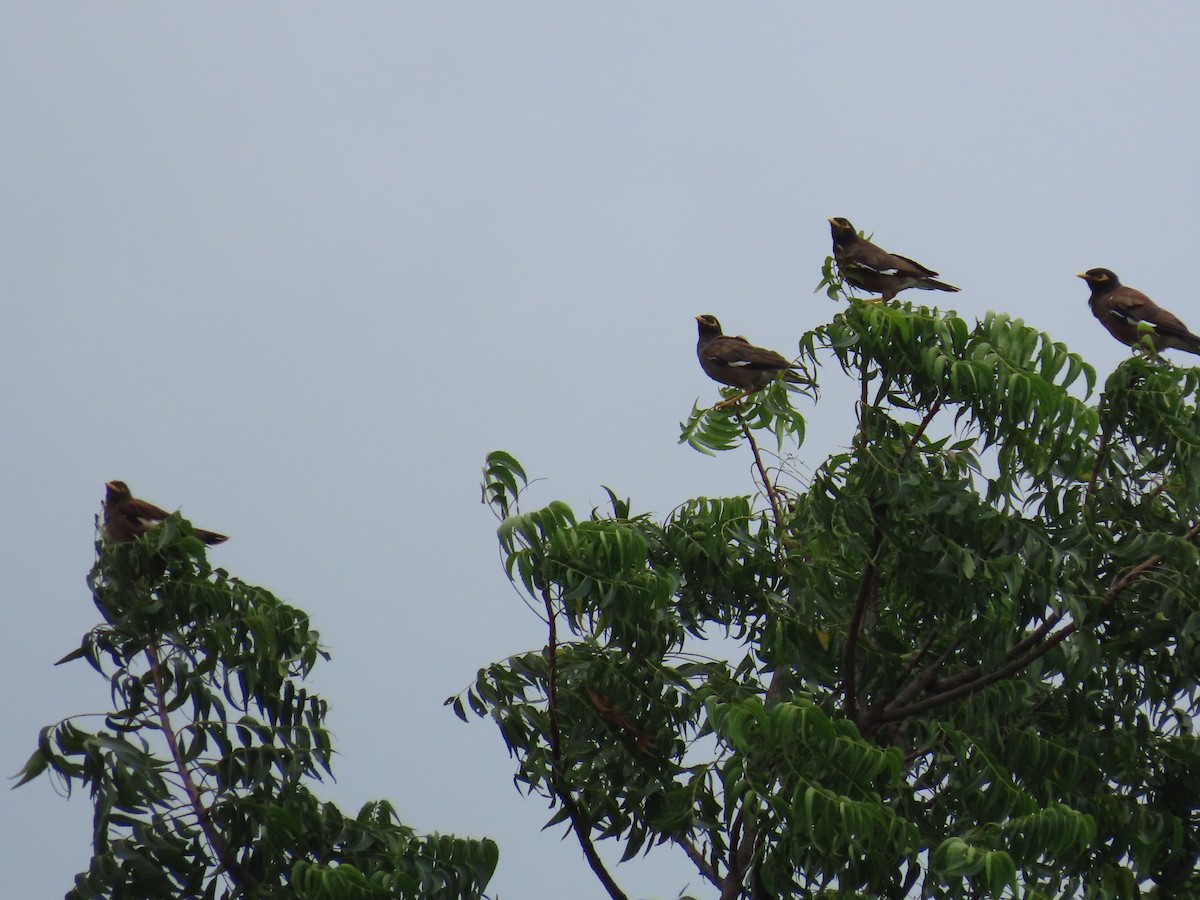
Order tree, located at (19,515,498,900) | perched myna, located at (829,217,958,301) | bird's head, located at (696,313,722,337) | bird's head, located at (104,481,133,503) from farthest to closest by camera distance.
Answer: bird's head, located at (696,313,722,337)
perched myna, located at (829,217,958,301)
bird's head, located at (104,481,133,503)
tree, located at (19,515,498,900)

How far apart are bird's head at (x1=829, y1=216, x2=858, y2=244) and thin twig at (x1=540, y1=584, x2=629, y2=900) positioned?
6361 millimetres

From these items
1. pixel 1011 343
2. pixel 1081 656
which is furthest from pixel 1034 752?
pixel 1011 343

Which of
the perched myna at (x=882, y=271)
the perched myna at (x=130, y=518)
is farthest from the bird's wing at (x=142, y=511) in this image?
the perched myna at (x=882, y=271)

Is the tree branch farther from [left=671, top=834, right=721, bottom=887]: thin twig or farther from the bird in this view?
the bird

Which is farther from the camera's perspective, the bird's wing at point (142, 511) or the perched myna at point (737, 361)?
the perched myna at point (737, 361)

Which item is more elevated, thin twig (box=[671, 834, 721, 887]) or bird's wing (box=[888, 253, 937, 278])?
bird's wing (box=[888, 253, 937, 278])

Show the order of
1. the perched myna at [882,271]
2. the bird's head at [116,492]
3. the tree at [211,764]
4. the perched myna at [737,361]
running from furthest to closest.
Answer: the perched myna at [737,361], the perched myna at [882,271], the bird's head at [116,492], the tree at [211,764]

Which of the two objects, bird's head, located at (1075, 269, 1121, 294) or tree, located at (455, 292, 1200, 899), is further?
bird's head, located at (1075, 269, 1121, 294)

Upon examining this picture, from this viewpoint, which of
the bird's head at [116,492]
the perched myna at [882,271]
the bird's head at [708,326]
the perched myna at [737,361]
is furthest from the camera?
the bird's head at [708,326]

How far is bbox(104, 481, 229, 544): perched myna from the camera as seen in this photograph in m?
9.04

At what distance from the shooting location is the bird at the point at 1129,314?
464 inches

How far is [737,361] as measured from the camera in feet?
40.2

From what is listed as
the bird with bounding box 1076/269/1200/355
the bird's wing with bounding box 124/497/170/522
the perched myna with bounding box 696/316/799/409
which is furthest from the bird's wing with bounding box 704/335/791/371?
the bird's wing with bounding box 124/497/170/522

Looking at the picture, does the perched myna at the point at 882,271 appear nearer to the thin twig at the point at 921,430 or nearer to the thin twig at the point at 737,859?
the thin twig at the point at 921,430
